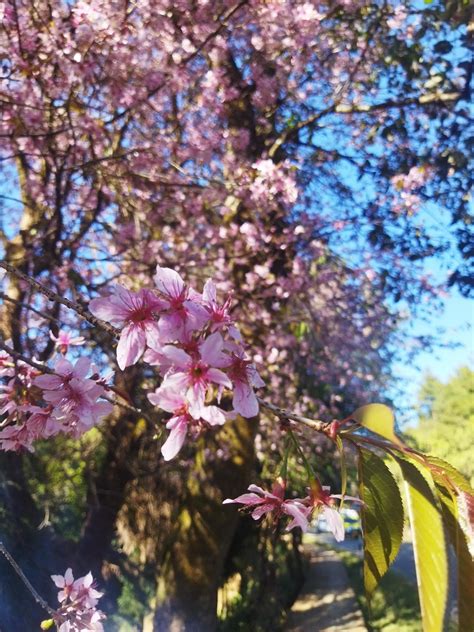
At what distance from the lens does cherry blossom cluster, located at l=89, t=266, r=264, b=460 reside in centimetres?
77

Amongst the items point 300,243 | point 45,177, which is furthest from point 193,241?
point 45,177

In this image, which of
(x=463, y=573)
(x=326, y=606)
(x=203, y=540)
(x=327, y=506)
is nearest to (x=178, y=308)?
(x=327, y=506)

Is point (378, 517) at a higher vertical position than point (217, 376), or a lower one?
lower

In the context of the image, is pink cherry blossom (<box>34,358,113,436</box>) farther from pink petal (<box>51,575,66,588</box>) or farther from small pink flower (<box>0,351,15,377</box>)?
pink petal (<box>51,575,66,588</box>)

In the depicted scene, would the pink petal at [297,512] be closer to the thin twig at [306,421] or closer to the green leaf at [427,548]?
the thin twig at [306,421]

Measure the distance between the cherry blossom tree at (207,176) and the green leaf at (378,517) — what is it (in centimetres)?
238

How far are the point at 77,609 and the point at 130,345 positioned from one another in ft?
2.92

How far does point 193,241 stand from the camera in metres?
5.13

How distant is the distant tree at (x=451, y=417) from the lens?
22.3 meters

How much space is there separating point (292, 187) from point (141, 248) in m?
1.51

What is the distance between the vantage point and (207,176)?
469 cm

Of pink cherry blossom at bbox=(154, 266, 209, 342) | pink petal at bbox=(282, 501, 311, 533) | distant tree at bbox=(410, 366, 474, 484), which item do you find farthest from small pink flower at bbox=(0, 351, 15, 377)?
distant tree at bbox=(410, 366, 474, 484)

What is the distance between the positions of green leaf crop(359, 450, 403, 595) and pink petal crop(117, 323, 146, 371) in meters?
0.35

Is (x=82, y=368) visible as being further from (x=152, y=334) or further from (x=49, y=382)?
(x=152, y=334)
